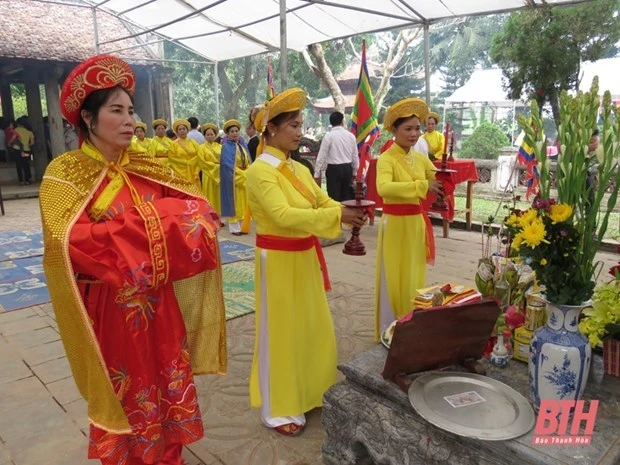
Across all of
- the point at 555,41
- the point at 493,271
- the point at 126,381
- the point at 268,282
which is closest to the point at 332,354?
the point at 268,282

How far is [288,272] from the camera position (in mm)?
2359

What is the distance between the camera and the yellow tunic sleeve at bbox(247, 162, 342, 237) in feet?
6.95

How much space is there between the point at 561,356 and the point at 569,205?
1.66ft

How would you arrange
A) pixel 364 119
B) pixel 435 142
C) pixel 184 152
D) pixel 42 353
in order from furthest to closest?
pixel 184 152
pixel 435 142
pixel 364 119
pixel 42 353

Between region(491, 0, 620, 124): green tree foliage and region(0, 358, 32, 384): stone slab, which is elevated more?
region(491, 0, 620, 124): green tree foliage

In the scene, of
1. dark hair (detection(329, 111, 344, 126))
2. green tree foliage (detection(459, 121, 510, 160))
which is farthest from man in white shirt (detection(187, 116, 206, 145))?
green tree foliage (detection(459, 121, 510, 160))

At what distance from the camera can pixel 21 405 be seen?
2.82m

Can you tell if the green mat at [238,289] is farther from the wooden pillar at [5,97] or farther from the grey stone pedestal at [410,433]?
the wooden pillar at [5,97]

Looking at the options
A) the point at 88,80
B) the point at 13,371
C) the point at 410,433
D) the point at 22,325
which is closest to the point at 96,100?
the point at 88,80

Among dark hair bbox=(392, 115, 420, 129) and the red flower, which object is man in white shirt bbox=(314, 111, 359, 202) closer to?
dark hair bbox=(392, 115, 420, 129)

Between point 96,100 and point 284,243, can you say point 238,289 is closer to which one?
point 284,243

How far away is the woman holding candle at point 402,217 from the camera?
310 centimetres

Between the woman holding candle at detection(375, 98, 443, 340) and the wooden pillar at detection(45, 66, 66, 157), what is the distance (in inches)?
461

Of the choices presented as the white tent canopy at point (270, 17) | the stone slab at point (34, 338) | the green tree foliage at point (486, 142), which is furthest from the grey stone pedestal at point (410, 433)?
the green tree foliage at point (486, 142)
